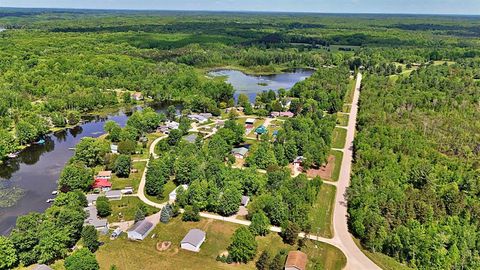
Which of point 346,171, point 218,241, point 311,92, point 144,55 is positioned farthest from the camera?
point 144,55

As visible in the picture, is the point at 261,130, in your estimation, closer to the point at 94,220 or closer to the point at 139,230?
the point at 139,230

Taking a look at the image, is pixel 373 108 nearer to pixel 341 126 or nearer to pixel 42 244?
pixel 341 126

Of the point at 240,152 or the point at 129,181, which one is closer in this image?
Answer: the point at 129,181

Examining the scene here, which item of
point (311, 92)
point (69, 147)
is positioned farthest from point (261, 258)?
point (311, 92)

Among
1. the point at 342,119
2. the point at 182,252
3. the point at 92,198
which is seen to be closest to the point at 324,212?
the point at 182,252

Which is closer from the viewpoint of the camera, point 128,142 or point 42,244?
point 42,244

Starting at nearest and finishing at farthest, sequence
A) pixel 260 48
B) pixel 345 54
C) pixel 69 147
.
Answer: pixel 69 147
pixel 345 54
pixel 260 48

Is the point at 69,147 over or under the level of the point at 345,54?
under
